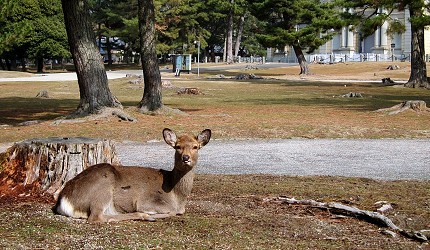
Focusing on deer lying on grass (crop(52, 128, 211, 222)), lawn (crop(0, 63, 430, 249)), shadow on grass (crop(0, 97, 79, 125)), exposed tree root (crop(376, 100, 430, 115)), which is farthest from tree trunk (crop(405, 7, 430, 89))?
deer lying on grass (crop(52, 128, 211, 222))

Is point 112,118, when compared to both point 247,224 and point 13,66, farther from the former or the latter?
point 13,66

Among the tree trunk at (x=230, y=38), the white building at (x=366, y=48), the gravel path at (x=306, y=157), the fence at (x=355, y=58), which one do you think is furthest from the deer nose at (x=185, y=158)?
the tree trunk at (x=230, y=38)

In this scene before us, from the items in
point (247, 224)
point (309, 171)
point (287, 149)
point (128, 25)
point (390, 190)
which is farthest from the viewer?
point (128, 25)

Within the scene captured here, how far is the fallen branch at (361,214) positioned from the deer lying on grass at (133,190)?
1442 mm

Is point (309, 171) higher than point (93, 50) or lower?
lower

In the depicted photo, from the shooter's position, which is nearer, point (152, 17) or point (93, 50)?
point (93, 50)

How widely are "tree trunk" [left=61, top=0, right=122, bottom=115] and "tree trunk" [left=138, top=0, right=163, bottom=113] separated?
1923 millimetres

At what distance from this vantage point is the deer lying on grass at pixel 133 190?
5.79 m

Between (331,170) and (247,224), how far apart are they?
4.57 m

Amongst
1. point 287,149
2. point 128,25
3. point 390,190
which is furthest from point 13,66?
point 390,190

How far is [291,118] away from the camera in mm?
18734

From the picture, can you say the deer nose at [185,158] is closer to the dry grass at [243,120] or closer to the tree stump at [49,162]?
the tree stump at [49,162]

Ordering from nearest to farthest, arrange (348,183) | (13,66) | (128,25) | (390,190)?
(390,190)
(348,183)
(128,25)
(13,66)

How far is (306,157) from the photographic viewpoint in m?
12.0
